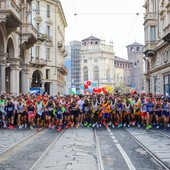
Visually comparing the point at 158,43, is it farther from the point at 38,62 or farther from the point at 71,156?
the point at 71,156

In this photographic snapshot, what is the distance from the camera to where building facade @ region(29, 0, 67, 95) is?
5459cm

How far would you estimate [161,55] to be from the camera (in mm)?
44344

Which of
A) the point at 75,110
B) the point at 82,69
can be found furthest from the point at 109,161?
the point at 82,69

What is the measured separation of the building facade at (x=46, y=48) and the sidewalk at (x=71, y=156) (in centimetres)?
4036

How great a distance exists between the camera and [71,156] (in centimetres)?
1015

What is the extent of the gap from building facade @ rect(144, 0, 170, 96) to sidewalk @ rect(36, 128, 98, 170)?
2761cm

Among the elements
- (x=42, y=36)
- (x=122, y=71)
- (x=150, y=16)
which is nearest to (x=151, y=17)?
(x=150, y=16)

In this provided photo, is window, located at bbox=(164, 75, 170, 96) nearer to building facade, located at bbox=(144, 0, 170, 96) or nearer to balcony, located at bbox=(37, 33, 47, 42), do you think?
building facade, located at bbox=(144, 0, 170, 96)

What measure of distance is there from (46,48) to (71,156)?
48.5m

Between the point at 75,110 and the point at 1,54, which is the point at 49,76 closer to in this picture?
the point at 1,54

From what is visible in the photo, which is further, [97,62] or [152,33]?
[97,62]

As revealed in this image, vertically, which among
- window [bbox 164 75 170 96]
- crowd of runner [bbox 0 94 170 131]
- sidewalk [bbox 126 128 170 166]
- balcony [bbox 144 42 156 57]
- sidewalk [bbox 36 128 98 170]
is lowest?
sidewalk [bbox 126 128 170 166]

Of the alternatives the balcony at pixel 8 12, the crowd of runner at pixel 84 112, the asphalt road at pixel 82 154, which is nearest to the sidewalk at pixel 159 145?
the asphalt road at pixel 82 154

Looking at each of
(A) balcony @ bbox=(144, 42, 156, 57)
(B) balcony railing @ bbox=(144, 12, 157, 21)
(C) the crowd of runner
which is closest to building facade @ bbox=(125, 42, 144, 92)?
(A) balcony @ bbox=(144, 42, 156, 57)
